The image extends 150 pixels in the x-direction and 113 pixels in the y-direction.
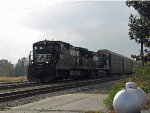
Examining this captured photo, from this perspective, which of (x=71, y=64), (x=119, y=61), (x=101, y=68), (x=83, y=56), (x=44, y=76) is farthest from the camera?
(x=119, y=61)

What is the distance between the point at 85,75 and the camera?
156ft

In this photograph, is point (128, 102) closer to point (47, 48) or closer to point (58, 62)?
point (58, 62)

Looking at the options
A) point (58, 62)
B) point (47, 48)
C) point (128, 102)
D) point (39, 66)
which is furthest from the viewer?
point (47, 48)

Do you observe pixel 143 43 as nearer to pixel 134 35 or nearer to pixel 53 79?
pixel 134 35

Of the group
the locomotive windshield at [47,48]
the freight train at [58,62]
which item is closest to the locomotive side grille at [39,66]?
the freight train at [58,62]

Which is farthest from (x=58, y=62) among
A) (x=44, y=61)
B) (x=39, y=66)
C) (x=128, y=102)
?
(x=128, y=102)

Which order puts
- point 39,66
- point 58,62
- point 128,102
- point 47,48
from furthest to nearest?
point 47,48, point 58,62, point 39,66, point 128,102

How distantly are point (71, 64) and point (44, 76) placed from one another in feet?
19.5

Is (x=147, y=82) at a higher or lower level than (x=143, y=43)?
lower

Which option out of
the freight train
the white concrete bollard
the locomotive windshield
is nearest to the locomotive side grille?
the freight train

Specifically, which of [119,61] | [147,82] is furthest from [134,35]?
[119,61]

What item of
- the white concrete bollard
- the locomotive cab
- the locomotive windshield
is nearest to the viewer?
the white concrete bollard

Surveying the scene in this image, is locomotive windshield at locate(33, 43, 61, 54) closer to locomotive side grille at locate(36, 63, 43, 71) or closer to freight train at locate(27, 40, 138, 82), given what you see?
freight train at locate(27, 40, 138, 82)

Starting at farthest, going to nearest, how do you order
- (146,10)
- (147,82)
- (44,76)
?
(44,76)
(146,10)
(147,82)
